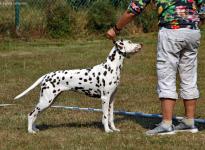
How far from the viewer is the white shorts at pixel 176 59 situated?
279 inches

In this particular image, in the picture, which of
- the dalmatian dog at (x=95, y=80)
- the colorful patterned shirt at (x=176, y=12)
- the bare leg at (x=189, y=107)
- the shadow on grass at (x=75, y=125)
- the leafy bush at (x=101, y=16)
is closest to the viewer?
the colorful patterned shirt at (x=176, y=12)

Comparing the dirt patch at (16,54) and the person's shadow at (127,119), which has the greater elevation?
the dirt patch at (16,54)

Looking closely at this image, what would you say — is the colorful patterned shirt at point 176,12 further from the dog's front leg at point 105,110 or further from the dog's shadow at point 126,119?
the dog's shadow at point 126,119

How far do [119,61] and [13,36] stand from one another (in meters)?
11.6

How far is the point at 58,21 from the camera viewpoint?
18703 millimetres

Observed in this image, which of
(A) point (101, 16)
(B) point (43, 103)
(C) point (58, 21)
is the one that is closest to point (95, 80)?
(B) point (43, 103)

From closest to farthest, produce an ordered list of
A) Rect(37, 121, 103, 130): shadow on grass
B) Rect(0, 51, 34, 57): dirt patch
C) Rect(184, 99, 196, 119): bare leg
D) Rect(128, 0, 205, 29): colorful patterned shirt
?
1. Rect(128, 0, 205, 29): colorful patterned shirt
2. Rect(184, 99, 196, 119): bare leg
3. Rect(37, 121, 103, 130): shadow on grass
4. Rect(0, 51, 34, 57): dirt patch

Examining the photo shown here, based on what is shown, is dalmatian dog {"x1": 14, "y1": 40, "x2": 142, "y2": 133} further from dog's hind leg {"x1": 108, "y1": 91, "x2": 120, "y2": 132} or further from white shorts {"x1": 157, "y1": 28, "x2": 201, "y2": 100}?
white shorts {"x1": 157, "y1": 28, "x2": 201, "y2": 100}

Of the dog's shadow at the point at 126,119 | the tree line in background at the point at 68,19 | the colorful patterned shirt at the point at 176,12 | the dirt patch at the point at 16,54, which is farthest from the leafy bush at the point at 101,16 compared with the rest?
the colorful patterned shirt at the point at 176,12

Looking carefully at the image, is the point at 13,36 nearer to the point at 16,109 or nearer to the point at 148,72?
the point at 148,72

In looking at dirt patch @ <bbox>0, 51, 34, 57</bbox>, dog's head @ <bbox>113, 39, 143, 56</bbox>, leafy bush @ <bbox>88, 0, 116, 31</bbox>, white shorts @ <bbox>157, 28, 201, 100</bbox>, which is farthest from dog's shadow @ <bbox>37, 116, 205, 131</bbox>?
leafy bush @ <bbox>88, 0, 116, 31</bbox>

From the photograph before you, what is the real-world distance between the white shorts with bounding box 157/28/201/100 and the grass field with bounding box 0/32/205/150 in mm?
537

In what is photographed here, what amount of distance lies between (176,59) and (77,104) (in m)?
2.81

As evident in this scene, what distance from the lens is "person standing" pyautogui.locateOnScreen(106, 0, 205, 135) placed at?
7.05 m
